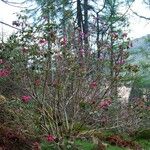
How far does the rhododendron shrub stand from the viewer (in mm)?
10578

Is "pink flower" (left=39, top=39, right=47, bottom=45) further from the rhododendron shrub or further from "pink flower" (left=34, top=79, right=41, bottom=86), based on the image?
"pink flower" (left=34, top=79, right=41, bottom=86)

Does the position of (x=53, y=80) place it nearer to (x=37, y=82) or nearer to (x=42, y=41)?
(x=37, y=82)

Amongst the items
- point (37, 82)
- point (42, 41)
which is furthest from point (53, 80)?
point (42, 41)

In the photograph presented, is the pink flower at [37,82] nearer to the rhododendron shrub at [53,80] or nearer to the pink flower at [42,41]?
the rhododendron shrub at [53,80]

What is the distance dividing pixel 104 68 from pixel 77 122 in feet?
11.0

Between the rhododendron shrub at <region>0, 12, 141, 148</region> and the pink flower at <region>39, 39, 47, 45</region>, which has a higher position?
the pink flower at <region>39, 39, 47, 45</region>

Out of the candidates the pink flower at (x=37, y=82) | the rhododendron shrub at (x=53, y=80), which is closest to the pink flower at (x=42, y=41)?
the rhododendron shrub at (x=53, y=80)

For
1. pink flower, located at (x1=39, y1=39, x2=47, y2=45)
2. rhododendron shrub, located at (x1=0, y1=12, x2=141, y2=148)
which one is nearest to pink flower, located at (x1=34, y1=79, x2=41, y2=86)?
rhododendron shrub, located at (x1=0, y1=12, x2=141, y2=148)

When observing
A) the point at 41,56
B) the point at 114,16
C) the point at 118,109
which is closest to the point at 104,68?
the point at 118,109

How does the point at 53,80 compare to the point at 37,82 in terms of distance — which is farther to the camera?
the point at 53,80

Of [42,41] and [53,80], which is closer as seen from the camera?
[42,41]

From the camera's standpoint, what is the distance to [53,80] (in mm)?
11398

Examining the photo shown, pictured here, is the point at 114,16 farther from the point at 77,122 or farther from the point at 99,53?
the point at 77,122

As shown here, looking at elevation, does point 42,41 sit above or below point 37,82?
above
